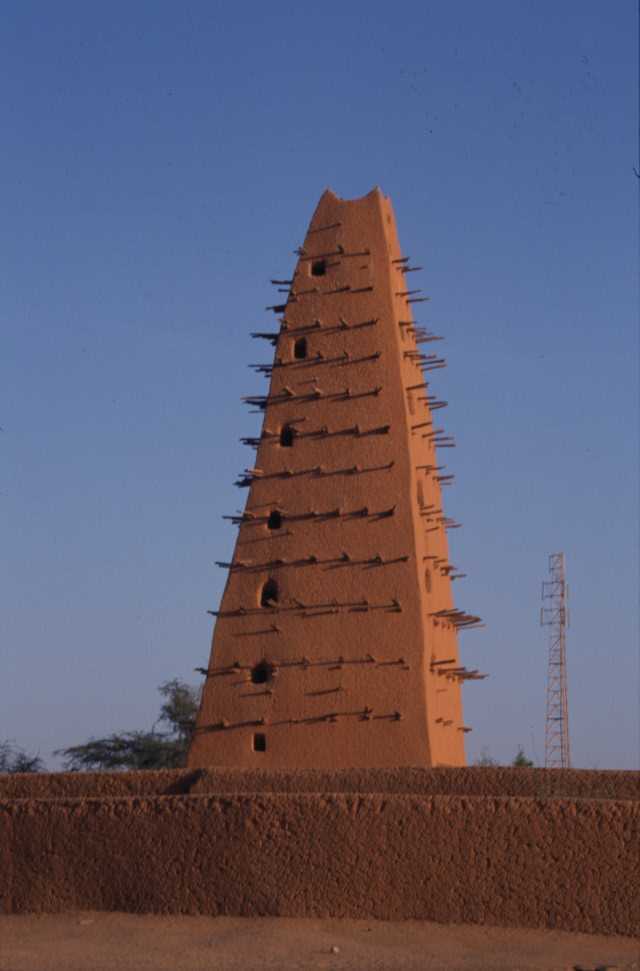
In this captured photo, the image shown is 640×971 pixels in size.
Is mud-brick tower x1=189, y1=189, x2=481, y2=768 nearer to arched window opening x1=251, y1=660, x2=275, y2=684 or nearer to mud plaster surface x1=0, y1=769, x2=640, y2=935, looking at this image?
arched window opening x1=251, y1=660, x2=275, y2=684

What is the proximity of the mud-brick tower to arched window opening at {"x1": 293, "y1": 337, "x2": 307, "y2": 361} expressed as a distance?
36 mm

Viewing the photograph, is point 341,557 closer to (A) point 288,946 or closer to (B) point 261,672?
(B) point 261,672

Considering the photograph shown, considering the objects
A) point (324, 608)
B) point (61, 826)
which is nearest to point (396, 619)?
point (324, 608)

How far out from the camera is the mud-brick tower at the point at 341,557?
77.6 ft

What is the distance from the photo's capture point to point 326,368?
25672 millimetres

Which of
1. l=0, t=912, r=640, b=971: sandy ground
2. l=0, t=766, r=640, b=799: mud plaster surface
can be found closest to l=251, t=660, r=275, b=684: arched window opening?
l=0, t=766, r=640, b=799: mud plaster surface

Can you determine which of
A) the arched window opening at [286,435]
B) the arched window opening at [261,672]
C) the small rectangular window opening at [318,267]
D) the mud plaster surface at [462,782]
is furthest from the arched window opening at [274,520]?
the mud plaster surface at [462,782]

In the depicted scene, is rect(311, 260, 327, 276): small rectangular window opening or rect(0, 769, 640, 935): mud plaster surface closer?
rect(0, 769, 640, 935): mud plaster surface

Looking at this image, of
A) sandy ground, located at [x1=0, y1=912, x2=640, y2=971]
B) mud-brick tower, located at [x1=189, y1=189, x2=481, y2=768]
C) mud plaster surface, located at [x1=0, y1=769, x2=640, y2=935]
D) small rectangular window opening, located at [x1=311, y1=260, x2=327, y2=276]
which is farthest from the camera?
small rectangular window opening, located at [x1=311, y1=260, x2=327, y2=276]

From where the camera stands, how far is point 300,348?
26.2 m

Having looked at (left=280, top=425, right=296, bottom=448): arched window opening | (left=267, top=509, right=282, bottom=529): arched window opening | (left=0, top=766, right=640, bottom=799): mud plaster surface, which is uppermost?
(left=280, top=425, right=296, bottom=448): arched window opening

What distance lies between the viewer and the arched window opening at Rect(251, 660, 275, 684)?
2444 centimetres

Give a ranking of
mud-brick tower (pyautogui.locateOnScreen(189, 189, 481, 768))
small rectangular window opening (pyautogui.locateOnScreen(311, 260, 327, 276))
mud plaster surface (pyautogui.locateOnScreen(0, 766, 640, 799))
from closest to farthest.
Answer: mud plaster surface (pyautogui.locateOnScreen(0, 766, 640, 799)) → mud-brick tower (pyautogui.locateOnScreen(189, 189, 481, 768)) → small rectangular window opening (pyautogui.locateOnScreen(311, 260, 327, 276))

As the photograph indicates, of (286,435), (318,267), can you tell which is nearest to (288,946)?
(286,435)
